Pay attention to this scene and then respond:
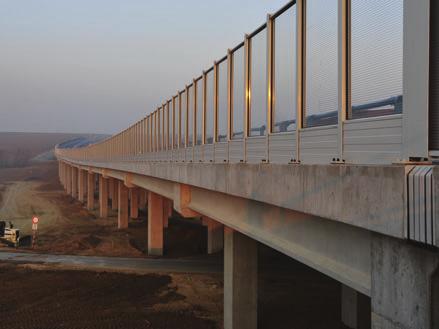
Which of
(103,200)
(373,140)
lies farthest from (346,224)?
(103,200)

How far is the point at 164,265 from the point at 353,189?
25924mm

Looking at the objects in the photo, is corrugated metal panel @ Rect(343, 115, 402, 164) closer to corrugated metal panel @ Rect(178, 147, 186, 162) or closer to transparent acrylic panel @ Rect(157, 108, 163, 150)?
corrugated metal panel @ Rect(178, 147, 186, 162)

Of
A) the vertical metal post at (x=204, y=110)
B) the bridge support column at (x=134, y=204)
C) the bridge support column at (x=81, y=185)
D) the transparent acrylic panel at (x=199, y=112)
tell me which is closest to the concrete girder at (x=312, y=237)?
the vertical metal post at (x=204, y=110)

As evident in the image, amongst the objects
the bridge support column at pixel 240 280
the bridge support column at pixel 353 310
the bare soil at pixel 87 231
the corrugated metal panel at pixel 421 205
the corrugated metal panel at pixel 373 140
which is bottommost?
the bare soil at pixel 87 231

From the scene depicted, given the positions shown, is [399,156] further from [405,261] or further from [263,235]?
[263,235]

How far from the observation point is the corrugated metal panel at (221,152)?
13.4m

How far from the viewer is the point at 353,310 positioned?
18.6 metres

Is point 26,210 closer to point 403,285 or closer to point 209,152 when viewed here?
point 209,152

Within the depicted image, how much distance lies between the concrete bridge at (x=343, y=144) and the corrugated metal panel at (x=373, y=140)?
17 mm

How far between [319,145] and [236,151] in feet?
15.9

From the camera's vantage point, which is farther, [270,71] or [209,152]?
[209,152]

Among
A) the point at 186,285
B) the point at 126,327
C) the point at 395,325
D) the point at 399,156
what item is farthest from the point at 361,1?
the point at 186,285

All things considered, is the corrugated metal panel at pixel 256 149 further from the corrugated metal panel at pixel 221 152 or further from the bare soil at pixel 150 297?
the bare soil at pixel 150 297

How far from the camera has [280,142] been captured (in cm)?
963
